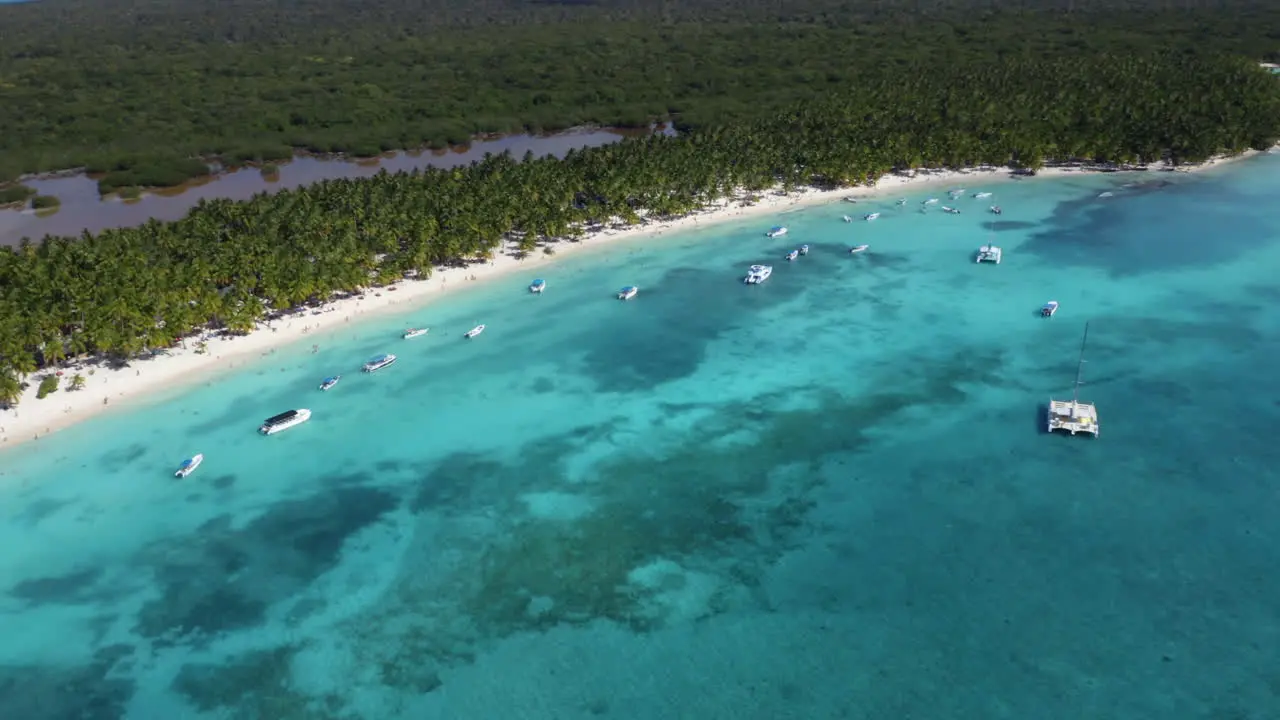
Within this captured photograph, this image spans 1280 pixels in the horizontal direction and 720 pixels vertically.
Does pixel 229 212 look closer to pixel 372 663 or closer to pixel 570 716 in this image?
pixel 372 663

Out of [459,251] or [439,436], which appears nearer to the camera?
[439,436]

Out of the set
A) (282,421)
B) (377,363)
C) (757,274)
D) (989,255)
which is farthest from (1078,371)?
(282,421)

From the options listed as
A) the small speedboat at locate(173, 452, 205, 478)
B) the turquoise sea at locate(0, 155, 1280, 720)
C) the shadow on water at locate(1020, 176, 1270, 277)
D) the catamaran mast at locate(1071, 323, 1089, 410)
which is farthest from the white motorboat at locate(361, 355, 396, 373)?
the shadow on water at locate(1020, 176, 1270, 277)

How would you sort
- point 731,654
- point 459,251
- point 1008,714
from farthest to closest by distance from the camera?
point 459,251 < point 731,654 < point 1008,714

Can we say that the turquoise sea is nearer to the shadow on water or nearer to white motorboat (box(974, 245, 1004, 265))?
white motorboat (box(974, 245, 1004, 265))

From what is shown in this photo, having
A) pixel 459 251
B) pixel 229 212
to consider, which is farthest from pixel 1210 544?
pixel 229 212

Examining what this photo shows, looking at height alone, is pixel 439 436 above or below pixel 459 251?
below

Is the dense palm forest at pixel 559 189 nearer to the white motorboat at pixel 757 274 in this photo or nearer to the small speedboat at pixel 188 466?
the small speedboat at pixel 188 466
